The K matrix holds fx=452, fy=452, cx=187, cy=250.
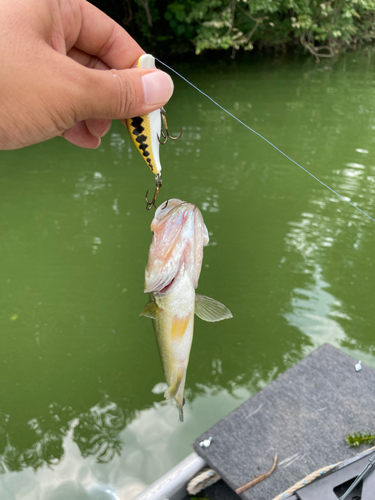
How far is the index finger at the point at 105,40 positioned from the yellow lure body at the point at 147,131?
1.05 feet

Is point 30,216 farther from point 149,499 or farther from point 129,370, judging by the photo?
point 149,499

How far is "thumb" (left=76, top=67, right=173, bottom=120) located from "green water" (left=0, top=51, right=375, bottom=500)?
6.57ft

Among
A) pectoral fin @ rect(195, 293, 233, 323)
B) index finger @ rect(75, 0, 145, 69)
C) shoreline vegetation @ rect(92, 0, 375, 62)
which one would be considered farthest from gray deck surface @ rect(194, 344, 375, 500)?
shoreline vegetation @ rect(92, 0, 375, 62)

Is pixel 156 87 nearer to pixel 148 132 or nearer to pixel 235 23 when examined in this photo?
pixel 148 132

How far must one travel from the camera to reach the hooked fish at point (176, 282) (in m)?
1.36

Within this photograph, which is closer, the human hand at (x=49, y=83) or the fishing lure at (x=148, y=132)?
the human hand at (x=49, y=83)

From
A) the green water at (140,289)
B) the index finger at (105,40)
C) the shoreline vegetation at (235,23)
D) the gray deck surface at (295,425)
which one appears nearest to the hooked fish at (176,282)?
the index finger at (105,40)

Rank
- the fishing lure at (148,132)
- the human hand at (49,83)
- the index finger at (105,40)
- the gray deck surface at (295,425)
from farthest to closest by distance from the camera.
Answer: the gray deck surface at (295,425) < the index finger at (105,40) < the fishing lure at (148,132) < the human hand at (49,83)

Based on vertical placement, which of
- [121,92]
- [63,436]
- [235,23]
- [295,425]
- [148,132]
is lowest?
[63,436]

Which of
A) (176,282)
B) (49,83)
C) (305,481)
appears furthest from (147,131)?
(305,481)

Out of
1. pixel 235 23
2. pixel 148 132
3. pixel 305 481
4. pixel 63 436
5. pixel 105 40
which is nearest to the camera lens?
pixel 148 132

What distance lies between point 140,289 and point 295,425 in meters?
1.83

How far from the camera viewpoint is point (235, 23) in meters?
13.4

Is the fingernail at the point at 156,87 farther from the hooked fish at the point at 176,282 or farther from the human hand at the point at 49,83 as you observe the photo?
the hooked fish at the point at 176,282
